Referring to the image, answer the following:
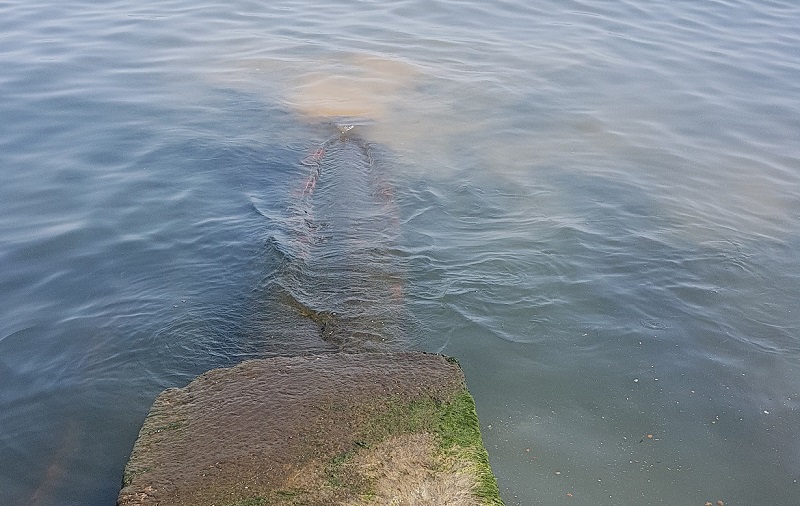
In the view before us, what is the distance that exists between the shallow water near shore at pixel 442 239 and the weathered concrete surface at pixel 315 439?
0.90 meters

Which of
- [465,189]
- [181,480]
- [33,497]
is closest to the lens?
[181,480]

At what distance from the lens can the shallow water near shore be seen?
606 cm

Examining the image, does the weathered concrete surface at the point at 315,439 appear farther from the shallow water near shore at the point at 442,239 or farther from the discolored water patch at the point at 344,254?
the discolored water patch at the point at 344,254

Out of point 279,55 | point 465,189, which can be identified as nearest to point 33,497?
point 465,189

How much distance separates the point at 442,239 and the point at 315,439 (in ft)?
14.7

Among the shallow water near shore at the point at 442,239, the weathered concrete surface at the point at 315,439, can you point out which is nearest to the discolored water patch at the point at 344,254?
the shallow water near shore at the point at 442,239

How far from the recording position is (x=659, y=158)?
433 inches

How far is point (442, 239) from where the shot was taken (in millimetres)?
8766

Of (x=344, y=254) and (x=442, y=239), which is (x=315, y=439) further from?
(x=442, y=239)

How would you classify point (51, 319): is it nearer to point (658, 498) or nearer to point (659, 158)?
point (658, 498)

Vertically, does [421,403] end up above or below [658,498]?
above

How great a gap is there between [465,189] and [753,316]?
387 centimetres

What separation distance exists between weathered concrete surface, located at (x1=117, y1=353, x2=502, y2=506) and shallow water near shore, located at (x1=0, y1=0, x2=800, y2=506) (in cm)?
90

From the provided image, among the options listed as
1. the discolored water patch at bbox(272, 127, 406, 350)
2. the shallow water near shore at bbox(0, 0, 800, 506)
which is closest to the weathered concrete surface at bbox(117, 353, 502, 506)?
the shallow water near shore at bbox(0, 0, 800, 506)
